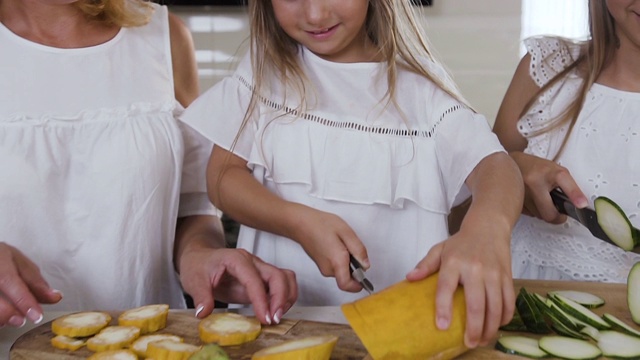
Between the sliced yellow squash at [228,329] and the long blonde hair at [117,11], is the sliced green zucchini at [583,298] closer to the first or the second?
the sliced yellow squash at [228,329]

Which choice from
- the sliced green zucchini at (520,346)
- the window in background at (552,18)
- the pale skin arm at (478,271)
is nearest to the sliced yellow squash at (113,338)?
the pale skin arm at (478,271)

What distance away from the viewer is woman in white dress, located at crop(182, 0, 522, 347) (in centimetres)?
139

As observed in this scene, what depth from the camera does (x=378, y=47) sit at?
150 centimetres

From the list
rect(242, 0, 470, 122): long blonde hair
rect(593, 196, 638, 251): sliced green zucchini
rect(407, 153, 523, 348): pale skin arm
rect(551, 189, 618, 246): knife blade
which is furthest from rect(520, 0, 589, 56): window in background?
rect(407, 153, 523, 348): pale skin arm

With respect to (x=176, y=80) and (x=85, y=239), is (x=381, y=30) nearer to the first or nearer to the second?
(x=176, y=80)

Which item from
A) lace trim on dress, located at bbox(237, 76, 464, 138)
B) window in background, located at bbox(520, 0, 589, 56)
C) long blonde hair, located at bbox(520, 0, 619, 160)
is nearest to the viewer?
lace trim on dress, located at bbox(237, 76, 464, 138)

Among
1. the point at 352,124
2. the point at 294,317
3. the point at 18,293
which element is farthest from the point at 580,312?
the point at 18,293

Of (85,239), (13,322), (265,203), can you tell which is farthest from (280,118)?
(13,322)

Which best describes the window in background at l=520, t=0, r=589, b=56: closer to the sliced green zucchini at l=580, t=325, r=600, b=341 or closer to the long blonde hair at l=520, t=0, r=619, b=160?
the long blonde hair at l=520, t=0, r=619, b=160

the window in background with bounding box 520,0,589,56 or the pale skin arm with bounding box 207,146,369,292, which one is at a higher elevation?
the window in background with bounding box 520,0,589,56

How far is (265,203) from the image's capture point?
1346mm

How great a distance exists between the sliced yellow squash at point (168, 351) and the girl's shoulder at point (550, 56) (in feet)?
2.99

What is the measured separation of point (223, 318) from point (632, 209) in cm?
78

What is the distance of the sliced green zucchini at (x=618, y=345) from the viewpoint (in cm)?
105
